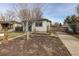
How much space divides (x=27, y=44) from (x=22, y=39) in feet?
0.43

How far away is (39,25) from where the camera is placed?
10.8 feet

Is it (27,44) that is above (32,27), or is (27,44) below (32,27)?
below

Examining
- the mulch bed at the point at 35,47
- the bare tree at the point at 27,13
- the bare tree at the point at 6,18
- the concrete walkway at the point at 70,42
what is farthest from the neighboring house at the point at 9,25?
the concrete walkway at the point at 70,42

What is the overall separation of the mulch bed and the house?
13cm

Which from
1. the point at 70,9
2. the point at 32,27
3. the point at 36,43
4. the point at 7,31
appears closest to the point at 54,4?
the point at 70,9

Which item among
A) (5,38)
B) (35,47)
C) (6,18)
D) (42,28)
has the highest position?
(6,18)

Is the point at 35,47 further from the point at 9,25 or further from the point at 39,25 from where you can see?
the point at 9,25

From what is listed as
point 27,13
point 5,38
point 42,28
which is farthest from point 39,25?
point 5,38

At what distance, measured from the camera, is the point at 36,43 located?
3293 millimetres

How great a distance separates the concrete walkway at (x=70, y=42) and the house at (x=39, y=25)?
0.84 feet

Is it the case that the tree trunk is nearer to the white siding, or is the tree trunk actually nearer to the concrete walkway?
the white siding

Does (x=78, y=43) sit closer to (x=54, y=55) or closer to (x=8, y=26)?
(x=54, y=55)

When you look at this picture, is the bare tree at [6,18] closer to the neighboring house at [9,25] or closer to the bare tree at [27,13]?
the neighboring house at [9,25]

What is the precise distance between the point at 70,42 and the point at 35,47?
632mm
